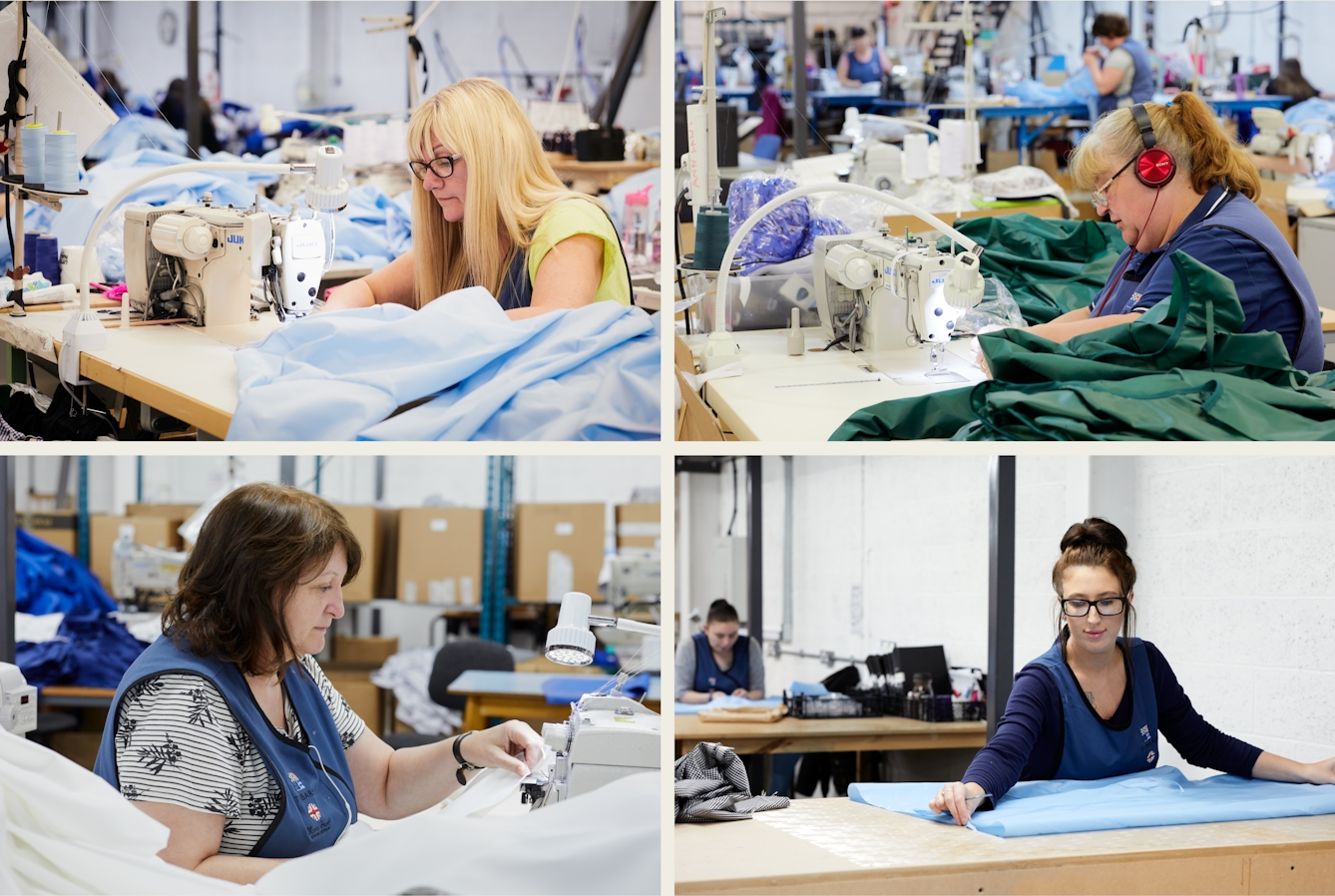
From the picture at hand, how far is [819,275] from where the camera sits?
2352mm

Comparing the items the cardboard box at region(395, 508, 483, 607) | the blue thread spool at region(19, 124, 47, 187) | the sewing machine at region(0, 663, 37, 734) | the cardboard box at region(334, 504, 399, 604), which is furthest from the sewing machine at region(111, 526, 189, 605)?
the sewing machine at region(0, 663, 37, 734)

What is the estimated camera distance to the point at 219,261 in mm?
2143

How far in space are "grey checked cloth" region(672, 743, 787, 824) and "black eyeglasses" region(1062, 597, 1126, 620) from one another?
608 mm

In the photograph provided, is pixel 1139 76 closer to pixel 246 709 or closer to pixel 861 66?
pixel 861 66

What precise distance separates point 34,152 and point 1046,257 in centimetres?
230

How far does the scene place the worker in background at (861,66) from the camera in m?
8.45

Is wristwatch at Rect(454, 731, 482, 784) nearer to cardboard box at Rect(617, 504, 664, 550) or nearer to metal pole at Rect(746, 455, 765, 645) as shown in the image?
metal pole at Rect(746, 455, 765, 645)

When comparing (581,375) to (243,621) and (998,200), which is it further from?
(998,200)

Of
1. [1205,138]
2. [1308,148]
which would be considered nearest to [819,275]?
[1205,138]

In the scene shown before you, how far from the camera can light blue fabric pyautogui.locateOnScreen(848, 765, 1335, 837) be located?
5.43 ft

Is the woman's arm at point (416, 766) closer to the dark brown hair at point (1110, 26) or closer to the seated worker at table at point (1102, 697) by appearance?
the seated worker at table at point (1102, 697)

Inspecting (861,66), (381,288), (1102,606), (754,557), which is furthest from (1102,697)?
(861,66)

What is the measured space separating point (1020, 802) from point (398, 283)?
5.17 ft

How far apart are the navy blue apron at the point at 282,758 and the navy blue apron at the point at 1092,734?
1187mm
